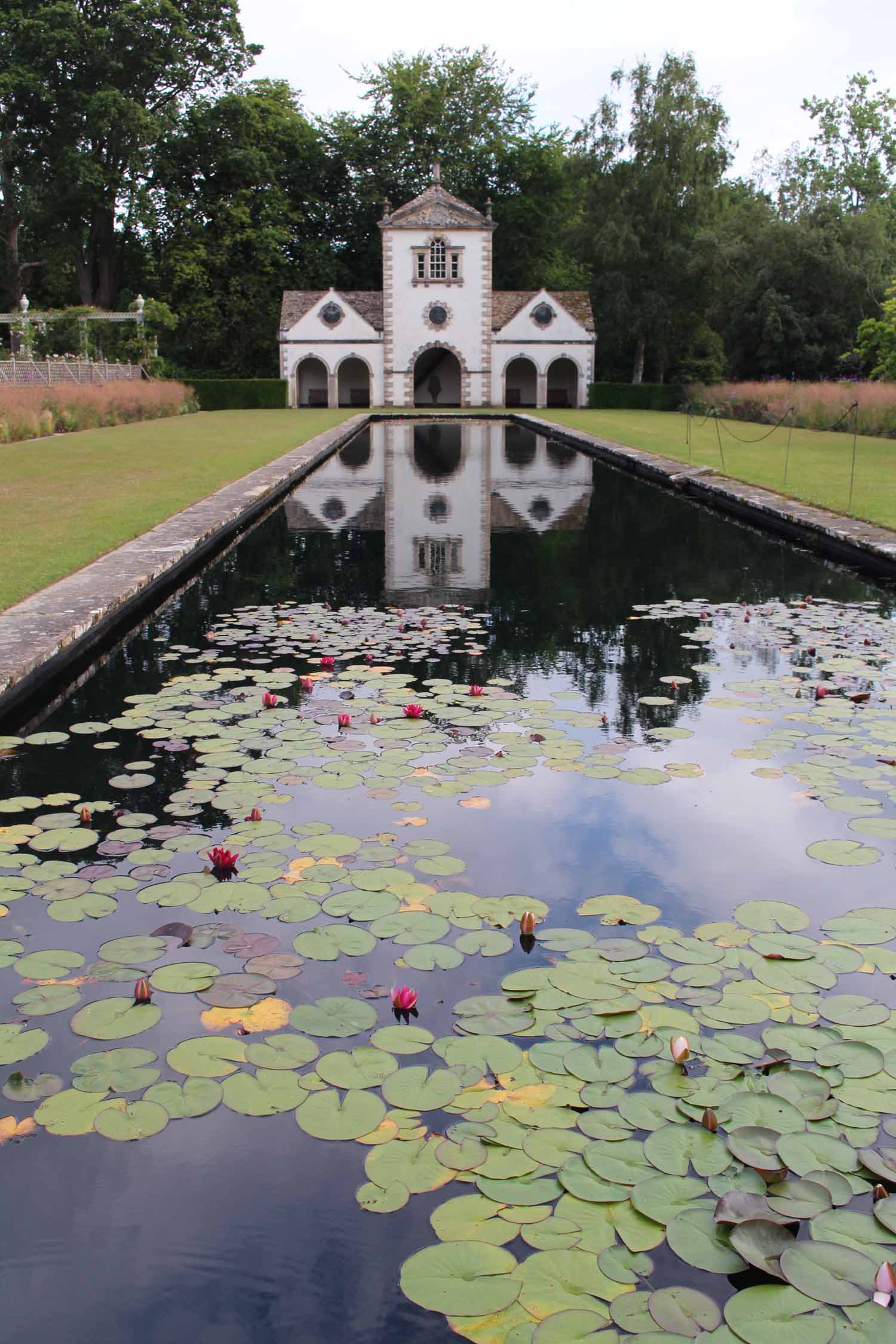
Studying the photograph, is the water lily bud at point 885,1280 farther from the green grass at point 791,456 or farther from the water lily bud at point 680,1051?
the green grass at point 791,456

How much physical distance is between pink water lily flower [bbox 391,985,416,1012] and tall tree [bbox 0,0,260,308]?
45329 millimetres

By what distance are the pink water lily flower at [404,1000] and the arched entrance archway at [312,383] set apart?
48396mm

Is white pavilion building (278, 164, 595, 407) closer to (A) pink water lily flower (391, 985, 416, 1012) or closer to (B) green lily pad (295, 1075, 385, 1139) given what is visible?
(A) pink water lily flower (391, 985, 416, 1012)

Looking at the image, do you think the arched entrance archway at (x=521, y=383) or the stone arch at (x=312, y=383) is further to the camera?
the arched entrance archway at (x=521, y=383)

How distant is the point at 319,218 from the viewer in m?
53.0

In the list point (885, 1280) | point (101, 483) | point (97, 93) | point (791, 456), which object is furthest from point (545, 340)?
point (885, 1280)

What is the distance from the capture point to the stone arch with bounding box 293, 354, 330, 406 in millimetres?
49344

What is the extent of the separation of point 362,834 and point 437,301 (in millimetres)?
46070

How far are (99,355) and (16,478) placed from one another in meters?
24.6

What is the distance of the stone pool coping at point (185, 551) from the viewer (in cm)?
594

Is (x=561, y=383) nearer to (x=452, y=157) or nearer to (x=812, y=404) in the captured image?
(x=452, y=157)

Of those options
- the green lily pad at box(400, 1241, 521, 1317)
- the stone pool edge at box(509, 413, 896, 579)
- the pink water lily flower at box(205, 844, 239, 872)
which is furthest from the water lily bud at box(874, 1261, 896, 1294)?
the stone pool edge at box(509, 413, 896, 579)

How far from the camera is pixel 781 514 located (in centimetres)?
1140

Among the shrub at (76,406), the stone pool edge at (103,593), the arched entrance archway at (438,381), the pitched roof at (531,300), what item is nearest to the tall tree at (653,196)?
the pitched roof at (531,300)
